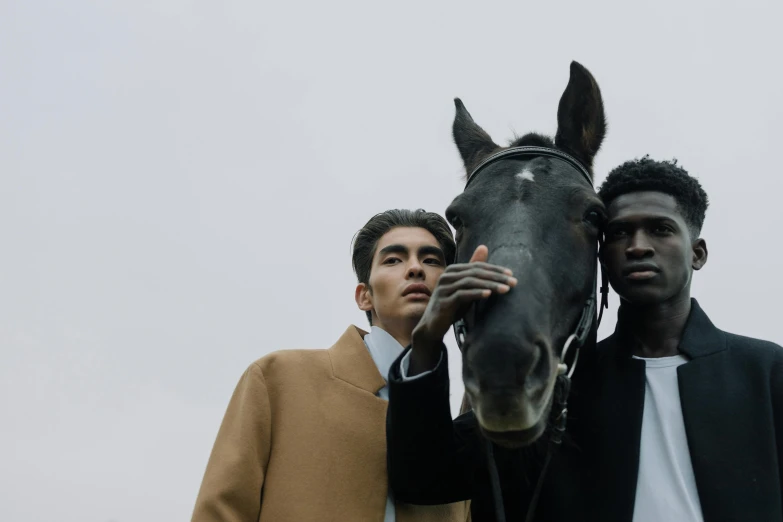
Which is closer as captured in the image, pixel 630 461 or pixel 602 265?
pixel 630 461

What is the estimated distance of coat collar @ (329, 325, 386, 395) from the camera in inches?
166

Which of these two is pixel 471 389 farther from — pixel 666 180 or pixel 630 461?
pixel 666 180

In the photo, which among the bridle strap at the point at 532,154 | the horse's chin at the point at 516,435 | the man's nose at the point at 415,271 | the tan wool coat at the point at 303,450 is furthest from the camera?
the man's nose at the point at 415,271

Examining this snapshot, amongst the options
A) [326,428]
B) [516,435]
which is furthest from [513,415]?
[326,428]

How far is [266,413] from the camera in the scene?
400cm

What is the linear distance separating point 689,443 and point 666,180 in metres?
1.16

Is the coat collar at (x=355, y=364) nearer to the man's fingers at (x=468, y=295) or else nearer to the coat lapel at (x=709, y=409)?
the man's fingers at (x=468, y=295)

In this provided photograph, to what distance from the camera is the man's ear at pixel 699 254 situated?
3838mm

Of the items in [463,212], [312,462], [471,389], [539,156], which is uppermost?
[539,156]

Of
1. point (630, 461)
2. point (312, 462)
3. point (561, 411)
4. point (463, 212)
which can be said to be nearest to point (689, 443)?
point (630, 461)

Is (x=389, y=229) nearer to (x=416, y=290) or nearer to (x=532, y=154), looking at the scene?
(x=416, y=290)

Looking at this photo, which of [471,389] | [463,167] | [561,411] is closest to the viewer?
[471,389]

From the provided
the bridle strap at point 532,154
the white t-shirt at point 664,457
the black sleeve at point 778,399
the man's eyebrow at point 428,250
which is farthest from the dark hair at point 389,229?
the black sleeve at point 778,399

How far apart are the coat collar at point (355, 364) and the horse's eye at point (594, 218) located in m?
1.32
